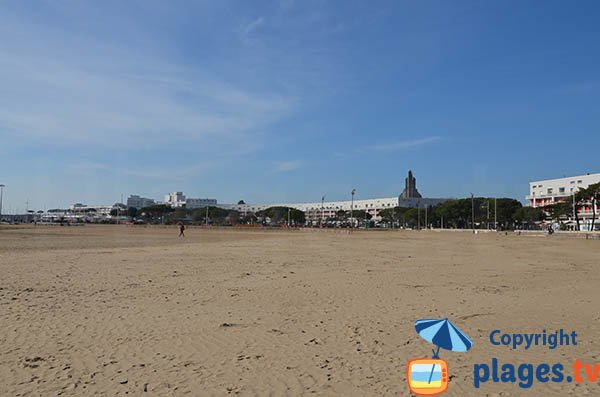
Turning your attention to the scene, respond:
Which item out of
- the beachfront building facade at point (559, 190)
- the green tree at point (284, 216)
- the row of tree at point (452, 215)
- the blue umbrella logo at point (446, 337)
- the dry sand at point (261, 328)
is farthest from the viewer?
the green tree at point (284, 216)

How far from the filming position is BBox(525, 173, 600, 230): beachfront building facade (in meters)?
95.3

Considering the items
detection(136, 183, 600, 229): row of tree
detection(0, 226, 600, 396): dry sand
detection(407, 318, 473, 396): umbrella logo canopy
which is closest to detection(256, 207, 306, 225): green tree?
detection(136, 183, 600, 229): row of tree

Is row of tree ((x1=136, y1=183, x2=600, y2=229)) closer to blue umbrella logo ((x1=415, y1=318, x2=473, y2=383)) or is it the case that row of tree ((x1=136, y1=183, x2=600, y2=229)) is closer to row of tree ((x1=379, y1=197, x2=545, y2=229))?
row of tree ((x1=379, y1=197, x2=545, y2=229))

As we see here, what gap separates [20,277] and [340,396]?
38.9ft

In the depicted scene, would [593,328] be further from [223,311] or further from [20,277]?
[20,277]

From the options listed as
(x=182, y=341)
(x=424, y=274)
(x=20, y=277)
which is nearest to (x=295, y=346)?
(x=182, y=341)

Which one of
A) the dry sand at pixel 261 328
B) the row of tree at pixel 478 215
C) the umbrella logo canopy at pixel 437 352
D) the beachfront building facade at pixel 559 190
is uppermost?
the beachfront building facade at pixel 559 190

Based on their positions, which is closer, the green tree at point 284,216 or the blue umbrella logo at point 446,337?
the blue umbrella logo at point 446,337

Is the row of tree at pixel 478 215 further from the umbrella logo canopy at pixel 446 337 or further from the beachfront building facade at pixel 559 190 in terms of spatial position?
the umbrella logo canopy at pixel 446 337

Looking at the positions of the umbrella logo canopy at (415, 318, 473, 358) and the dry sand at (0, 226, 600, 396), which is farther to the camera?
the dry sand at (0, 226, 600, 396)

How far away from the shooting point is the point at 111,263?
1755 cm

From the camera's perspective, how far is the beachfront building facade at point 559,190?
9532 cm

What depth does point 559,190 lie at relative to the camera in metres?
107

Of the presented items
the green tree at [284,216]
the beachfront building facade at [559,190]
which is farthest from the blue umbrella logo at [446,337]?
the green tree at [284,216]
